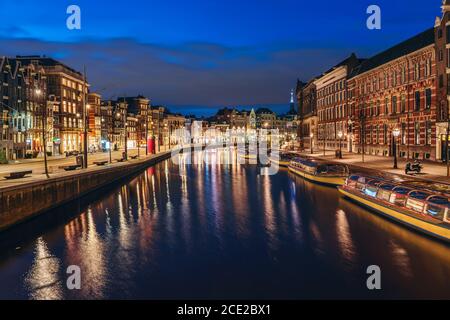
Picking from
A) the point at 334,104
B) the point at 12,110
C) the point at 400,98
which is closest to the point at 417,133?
the point at 400,98

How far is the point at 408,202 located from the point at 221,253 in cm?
1158

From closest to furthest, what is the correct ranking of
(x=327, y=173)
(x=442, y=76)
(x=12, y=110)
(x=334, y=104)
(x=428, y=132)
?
(x=327, y=173) < (x=442, y=76) < (x=428, y=132) < (x=12, y=110) < (x=334, y=104)

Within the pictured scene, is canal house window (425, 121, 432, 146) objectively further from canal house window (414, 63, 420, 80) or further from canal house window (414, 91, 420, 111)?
canal house window (414, 63, 420, 80)

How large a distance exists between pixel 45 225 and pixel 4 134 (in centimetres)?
5080

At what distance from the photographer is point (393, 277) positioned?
1844cm

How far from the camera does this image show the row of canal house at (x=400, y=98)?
181ft

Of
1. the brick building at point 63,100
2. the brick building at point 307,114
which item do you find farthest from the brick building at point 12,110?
the brick building at point 307,114

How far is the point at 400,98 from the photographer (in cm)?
6725

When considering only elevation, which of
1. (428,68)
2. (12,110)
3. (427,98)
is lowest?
(427,98)

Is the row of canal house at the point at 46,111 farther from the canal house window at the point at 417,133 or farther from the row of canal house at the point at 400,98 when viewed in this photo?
the canal house window at the point at 417,133

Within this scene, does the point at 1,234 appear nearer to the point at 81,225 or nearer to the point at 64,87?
the point at 81,225

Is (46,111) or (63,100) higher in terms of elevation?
(63,100)

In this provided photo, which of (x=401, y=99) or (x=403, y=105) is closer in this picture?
(x=403, y=105)

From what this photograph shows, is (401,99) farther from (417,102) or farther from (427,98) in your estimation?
(427,98)
